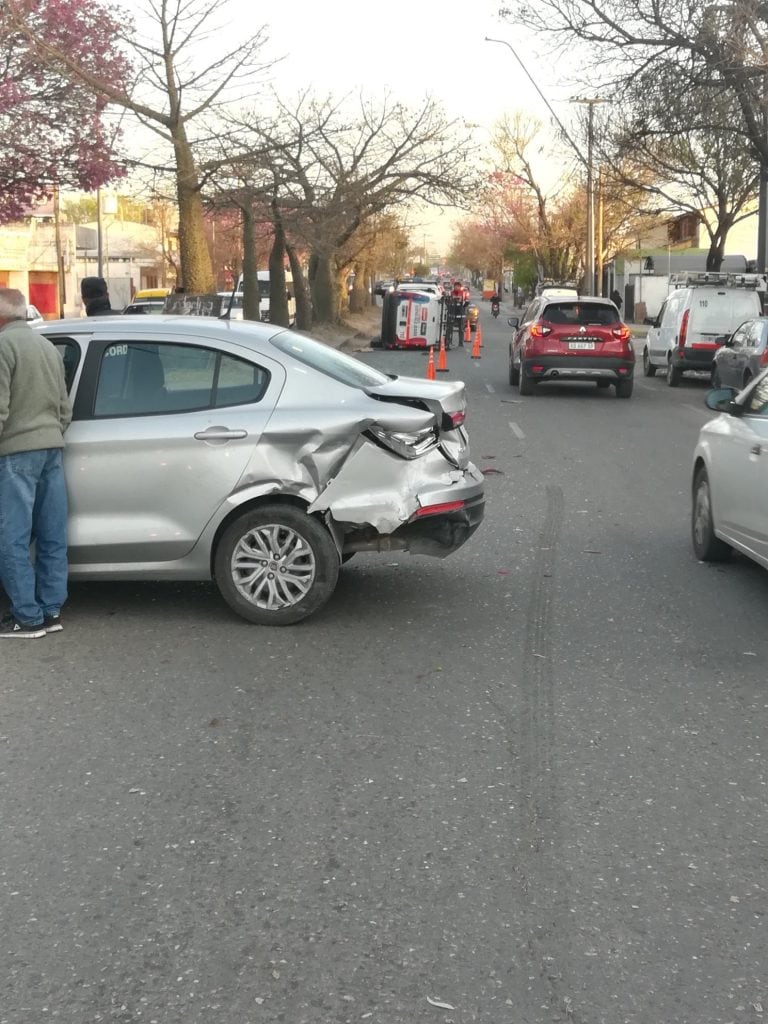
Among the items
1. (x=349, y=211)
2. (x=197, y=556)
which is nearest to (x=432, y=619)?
(x=197, y=556)

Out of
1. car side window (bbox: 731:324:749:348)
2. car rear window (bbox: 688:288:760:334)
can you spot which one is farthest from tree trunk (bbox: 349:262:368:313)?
car side window (bbox: 731:324:749:348)

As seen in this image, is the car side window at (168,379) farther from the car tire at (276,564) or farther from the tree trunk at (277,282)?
the tree trunk at (277,282)

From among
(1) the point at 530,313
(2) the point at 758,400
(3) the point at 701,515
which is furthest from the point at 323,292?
(2) the point at 758,400

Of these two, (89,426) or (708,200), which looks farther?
(708,200)

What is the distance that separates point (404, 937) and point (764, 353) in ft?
51.4

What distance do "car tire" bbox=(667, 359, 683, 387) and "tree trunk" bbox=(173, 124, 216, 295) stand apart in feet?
29.2

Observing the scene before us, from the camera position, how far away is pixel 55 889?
13.3ft

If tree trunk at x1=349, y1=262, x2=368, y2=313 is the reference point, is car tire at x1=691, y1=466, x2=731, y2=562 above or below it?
below

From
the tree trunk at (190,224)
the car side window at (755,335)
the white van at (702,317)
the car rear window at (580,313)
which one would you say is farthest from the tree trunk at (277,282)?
the car side window at (755,335)

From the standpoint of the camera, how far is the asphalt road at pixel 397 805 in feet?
11.5

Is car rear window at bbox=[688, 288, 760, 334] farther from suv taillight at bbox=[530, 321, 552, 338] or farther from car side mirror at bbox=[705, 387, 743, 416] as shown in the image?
car side mirror at bbox=[705, 387, 743, 416]

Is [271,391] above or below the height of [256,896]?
above

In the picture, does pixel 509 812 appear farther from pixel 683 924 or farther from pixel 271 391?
pixel 271 391

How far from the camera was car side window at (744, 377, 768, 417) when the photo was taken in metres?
7.95
